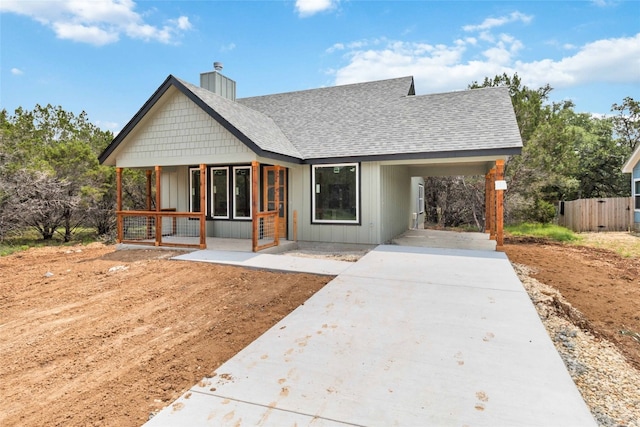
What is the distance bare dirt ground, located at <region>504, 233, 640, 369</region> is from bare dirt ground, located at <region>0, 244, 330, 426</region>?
12.7ft

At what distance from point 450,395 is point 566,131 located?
55.6ft

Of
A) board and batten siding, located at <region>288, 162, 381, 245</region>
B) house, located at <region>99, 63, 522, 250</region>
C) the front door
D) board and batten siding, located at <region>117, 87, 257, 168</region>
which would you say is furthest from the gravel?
the front door

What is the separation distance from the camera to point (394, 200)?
11375 millimetres

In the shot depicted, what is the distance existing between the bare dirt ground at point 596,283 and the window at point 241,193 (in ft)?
24.8

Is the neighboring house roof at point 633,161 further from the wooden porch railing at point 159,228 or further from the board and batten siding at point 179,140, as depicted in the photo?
the wooden porch railing at point 159,228

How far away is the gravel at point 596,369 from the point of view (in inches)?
100

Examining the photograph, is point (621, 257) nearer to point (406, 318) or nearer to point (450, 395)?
point (406, 318)

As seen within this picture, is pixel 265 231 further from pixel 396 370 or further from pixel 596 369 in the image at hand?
pixel 596 369

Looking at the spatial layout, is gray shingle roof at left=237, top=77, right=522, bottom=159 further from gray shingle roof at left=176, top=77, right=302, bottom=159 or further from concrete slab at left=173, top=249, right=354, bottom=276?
concrete slab at left=173, top=249, right=354, bottom=276

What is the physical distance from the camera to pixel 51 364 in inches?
127

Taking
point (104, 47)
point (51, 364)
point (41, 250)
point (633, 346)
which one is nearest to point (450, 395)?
point (633, 346)

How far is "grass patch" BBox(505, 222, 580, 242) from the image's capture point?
13.0 meters

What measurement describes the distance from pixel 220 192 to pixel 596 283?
384 inches

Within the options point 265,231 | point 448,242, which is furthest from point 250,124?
point 448,242
